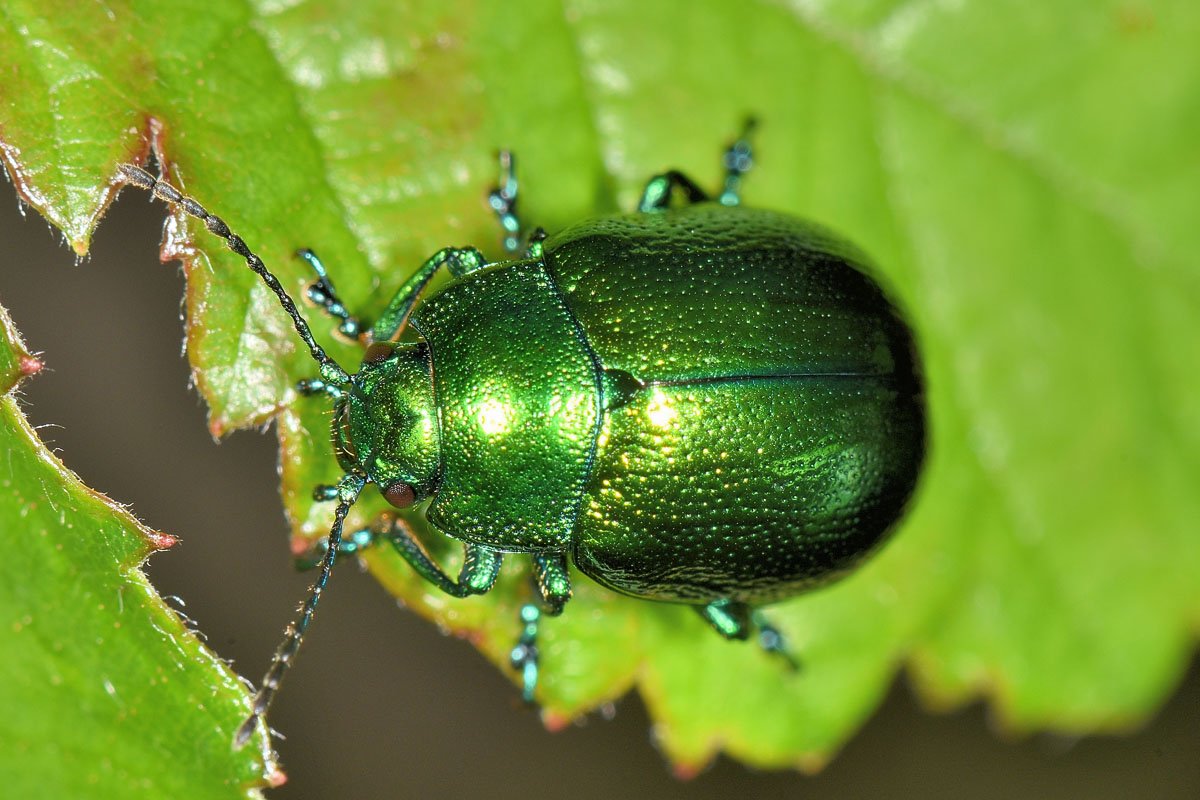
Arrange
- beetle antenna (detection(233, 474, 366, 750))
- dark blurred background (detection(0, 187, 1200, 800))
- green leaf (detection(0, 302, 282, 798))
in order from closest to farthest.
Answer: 1. green leaf (detection(0, 302, 282, 798))
2. beetle antenna (detection(233, 474, 366, 750))
3. dark blurred background (detection(0, 187, 1200, 800))

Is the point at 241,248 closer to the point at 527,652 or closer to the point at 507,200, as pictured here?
the point at 507,200

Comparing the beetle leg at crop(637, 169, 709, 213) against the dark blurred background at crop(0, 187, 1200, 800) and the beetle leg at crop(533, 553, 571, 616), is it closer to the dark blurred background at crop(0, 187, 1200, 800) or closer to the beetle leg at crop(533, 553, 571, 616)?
the beetle leg at crop(533, 553, 571, 616)

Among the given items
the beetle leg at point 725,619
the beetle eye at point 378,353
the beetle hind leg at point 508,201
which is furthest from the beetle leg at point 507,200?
the beetle leg at point 725,619

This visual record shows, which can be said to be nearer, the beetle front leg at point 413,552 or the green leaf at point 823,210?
the green leaf at point 823,210


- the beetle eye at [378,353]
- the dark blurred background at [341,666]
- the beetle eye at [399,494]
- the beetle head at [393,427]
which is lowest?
the dark blurred background at [341,666]

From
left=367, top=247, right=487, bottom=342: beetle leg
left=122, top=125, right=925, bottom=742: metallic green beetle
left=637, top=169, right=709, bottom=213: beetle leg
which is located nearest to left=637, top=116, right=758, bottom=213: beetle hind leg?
left=637, top=169, right=709, bottom=213: beetle leg

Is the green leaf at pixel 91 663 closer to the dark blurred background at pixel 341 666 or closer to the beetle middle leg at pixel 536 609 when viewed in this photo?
the dark blurred background at pixel 341 666

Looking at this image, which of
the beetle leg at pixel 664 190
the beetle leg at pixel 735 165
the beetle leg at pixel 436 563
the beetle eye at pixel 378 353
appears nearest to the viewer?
the beetle eye at pixel 378 353
